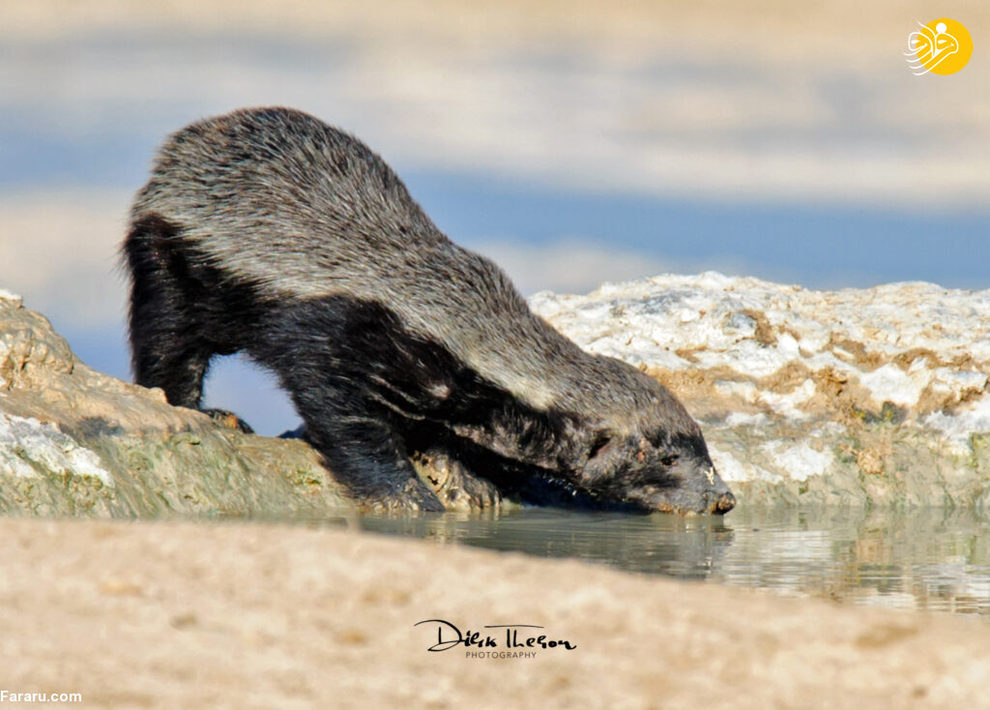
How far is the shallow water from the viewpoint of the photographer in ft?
→ 20.3

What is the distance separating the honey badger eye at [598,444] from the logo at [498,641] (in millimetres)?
5304

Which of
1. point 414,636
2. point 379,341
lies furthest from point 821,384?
point 414,636

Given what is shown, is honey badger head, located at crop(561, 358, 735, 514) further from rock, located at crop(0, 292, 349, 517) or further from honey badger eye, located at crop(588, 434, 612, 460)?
rock, located at crop(0, 292, 349, 517)

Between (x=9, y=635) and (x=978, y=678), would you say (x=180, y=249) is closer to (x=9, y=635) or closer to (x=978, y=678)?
(x=9, y=635)

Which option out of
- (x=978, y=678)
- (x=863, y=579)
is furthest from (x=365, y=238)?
(x=978, y=678)

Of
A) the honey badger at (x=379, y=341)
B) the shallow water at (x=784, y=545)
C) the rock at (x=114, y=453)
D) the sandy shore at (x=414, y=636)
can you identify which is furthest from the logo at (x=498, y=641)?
the honey badger at (x=379, y=341)

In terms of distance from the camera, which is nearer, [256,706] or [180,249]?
[256,706]

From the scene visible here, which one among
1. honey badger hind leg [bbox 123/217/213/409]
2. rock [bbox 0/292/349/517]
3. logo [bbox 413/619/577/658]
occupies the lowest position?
logo [bbox 413/619/577/658]

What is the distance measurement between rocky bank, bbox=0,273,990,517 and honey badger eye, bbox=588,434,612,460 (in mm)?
1172

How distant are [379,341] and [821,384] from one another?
4724 millimetres

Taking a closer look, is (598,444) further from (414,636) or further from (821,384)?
(414,636)

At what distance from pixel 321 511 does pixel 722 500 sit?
10.4 ft

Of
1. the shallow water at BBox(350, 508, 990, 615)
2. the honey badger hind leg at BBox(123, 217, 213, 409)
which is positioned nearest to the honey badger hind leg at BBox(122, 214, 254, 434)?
the honey badger hind leg at BBox(123, 217, 213, 409)

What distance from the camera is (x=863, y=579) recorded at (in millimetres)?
6441
